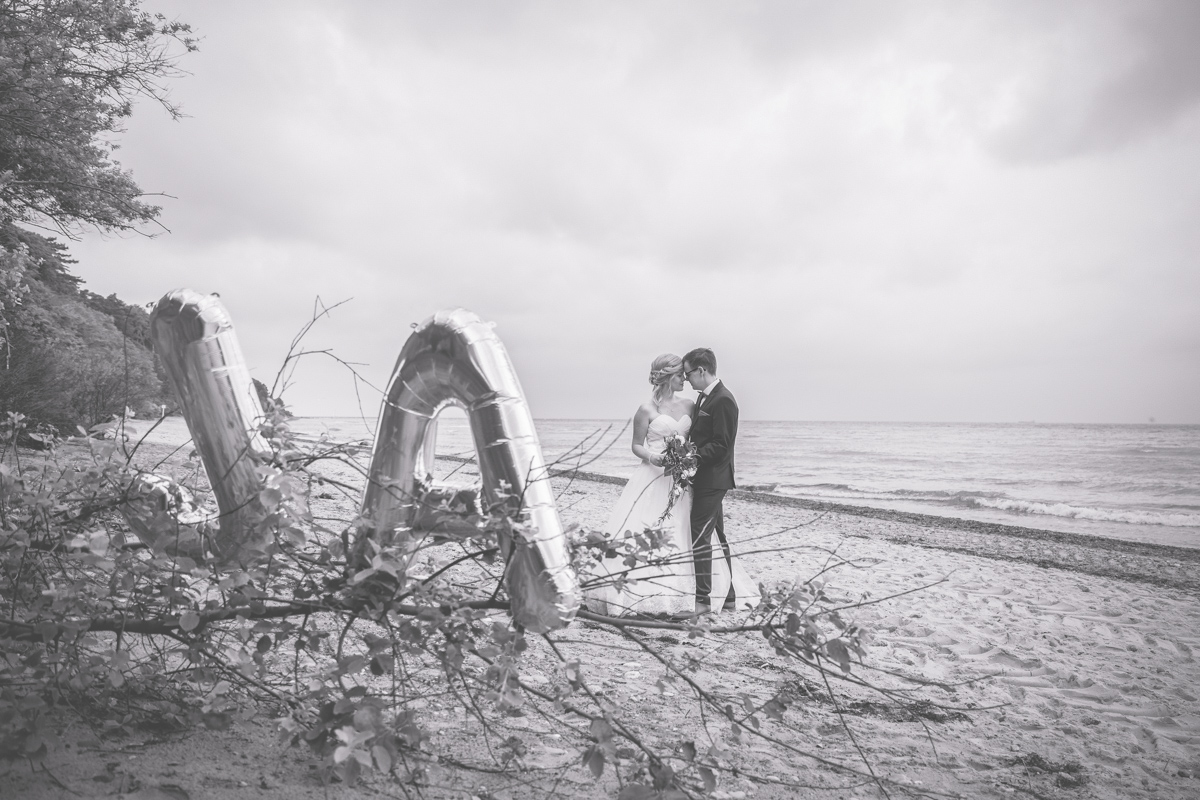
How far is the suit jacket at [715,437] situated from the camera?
616 cm

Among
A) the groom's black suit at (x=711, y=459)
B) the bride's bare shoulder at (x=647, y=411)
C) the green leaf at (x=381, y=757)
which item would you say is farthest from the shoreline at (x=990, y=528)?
the green leaf at (x=381, y=757)

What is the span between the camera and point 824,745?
12.2ft

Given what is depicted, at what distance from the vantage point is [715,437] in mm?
6168

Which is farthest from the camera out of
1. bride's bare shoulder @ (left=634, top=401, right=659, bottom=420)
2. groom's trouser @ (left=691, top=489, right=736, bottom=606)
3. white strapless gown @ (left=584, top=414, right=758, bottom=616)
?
bride's bare shoulder @ (left=634, top=401, right=659, bottom=420)

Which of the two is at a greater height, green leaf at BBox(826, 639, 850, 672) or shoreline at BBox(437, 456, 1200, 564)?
green leaf at BBox(826, 639, 850, 672)

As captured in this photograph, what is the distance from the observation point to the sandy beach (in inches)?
95.3

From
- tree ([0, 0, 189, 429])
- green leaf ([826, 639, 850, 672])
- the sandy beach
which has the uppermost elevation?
tree ([0, 0, 189, 429])

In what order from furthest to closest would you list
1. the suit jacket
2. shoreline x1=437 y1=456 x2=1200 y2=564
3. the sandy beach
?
1. shoreline x1=437 y1=456 x2=1200 y2=564
2. the suit jacket
3. the sandy beach

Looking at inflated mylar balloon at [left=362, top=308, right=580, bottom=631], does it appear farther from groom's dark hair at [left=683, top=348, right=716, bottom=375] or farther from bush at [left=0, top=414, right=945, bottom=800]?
groom's dark hair at [left=683, top=348, right=716, bottom=375]

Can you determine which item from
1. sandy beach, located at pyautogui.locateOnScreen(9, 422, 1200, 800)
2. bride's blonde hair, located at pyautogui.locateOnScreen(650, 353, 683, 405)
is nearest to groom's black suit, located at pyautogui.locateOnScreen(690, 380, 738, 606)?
bride's blonde hair, located at pyautogui.locateOnScreen(650, 353, 683, 405)

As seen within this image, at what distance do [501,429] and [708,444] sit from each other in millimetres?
4707

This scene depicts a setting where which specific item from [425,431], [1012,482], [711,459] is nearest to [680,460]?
[711,459]

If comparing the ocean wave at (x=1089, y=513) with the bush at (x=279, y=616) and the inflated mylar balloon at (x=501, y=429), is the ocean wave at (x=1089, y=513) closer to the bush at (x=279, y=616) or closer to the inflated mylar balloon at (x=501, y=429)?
the bush at (x=279, y=616)

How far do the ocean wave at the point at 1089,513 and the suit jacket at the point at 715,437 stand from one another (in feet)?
58.4
